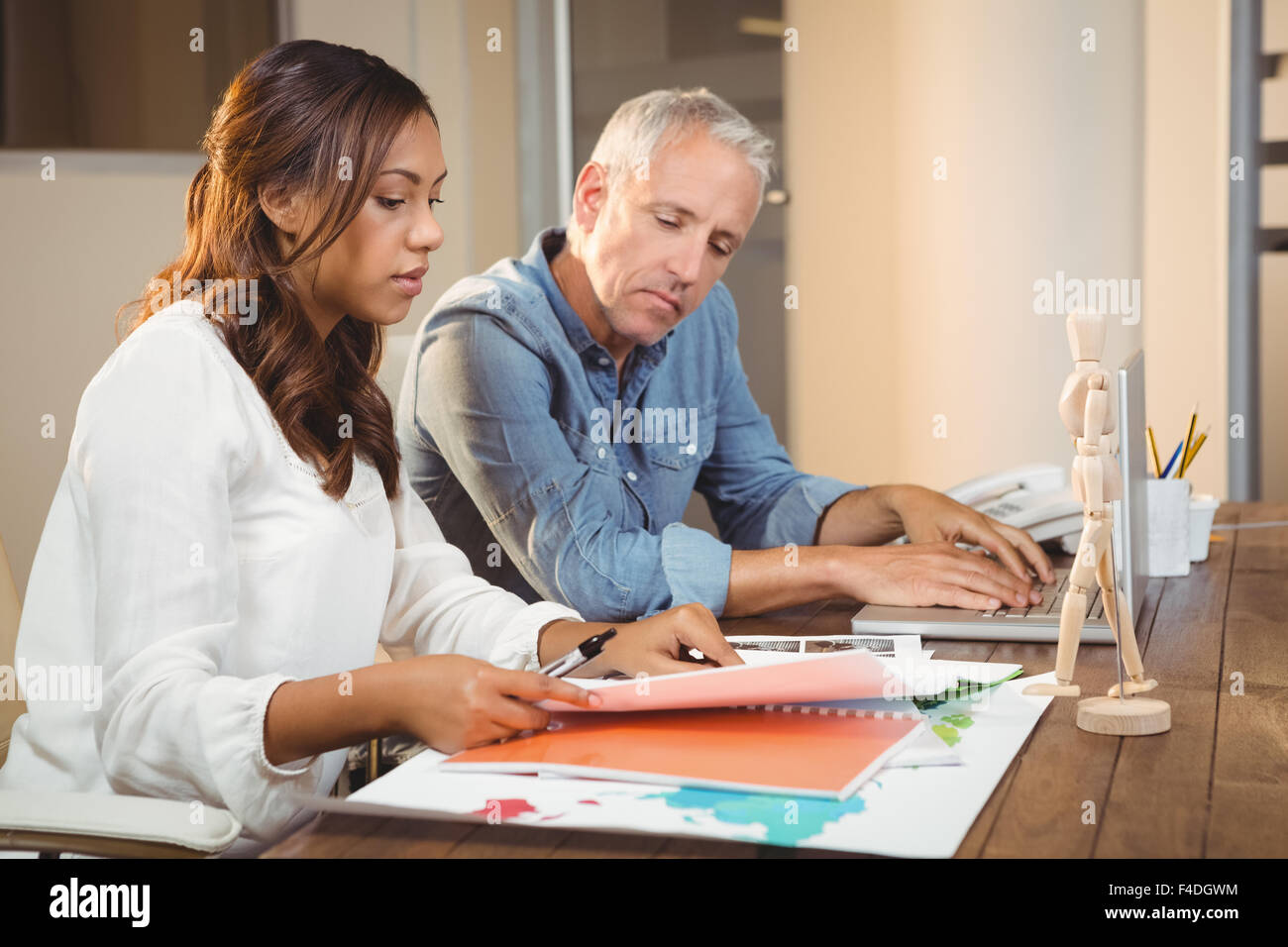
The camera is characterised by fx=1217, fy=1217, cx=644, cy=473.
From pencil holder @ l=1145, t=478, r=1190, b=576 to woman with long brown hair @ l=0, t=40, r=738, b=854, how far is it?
81 cm

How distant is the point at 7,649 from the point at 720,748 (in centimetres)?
82

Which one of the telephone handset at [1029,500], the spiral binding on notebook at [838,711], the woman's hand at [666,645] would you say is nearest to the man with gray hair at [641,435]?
the telephone handset at [1029,500]

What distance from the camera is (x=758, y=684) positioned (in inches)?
31.5

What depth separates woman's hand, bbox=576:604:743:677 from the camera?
99 cm

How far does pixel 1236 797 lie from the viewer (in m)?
0.74

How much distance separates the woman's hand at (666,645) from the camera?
99 cm

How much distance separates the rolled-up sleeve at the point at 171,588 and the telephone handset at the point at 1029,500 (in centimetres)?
105

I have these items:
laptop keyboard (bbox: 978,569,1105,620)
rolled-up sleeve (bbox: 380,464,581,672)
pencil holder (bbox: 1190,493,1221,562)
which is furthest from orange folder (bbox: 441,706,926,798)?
pencil holder (bbox: 1190,493,1221,562)

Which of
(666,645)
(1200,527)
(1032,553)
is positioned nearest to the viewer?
(666,645)

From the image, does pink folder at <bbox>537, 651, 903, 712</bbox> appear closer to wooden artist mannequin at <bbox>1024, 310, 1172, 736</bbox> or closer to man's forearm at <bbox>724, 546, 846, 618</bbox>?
wooden artist mannequin at <bbox>1024, 310, 1172, 736</bbox>

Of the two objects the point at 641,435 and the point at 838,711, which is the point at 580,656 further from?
the point at 641,435

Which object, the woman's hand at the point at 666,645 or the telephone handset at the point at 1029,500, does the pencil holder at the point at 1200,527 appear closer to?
the telephone handset at the point at 1029,500

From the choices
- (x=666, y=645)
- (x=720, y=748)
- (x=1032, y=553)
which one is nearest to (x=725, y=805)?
(x=720, y=748)

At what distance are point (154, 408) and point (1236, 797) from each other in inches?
31.3
